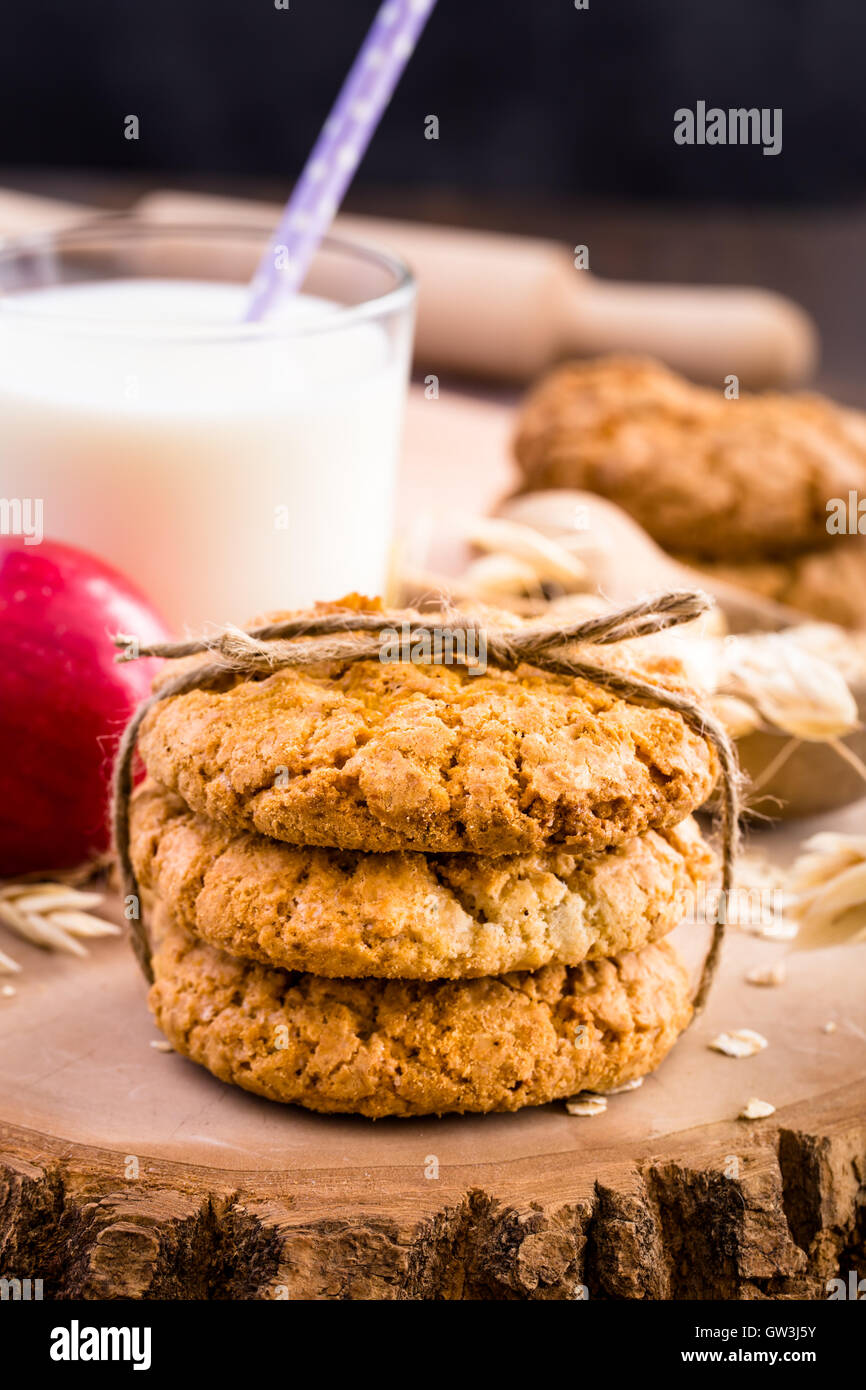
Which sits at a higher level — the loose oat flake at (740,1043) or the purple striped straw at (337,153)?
the purple striped straw at (337,153)

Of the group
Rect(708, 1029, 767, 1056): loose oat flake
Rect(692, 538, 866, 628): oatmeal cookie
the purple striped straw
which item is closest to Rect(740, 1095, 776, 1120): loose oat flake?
Rect(708, 1029, 767, 1056): loose oat flake

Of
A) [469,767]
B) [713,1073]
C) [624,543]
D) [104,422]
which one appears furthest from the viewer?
[624,543]

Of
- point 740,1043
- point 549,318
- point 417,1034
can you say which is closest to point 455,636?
point 417,1034

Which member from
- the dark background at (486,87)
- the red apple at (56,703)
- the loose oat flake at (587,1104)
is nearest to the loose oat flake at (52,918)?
the red apple at (56,703)

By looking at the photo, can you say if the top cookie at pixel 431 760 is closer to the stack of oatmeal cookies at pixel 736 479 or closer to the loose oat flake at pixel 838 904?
the loose oat flake at pixel 838 904

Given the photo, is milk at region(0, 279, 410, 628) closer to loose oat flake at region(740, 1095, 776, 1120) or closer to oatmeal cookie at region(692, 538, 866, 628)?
oatmeal cookie at region(692, 538, 866, 628)

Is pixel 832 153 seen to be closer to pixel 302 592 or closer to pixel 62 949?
pixel 302 592

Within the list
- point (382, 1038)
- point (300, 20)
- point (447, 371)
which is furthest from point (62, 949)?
point (300, 20)

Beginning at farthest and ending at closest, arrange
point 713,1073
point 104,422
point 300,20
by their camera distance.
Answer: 1. point 300,20
2. point 104,422
3. point 713,1073

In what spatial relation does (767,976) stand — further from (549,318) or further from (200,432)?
(549,318)
